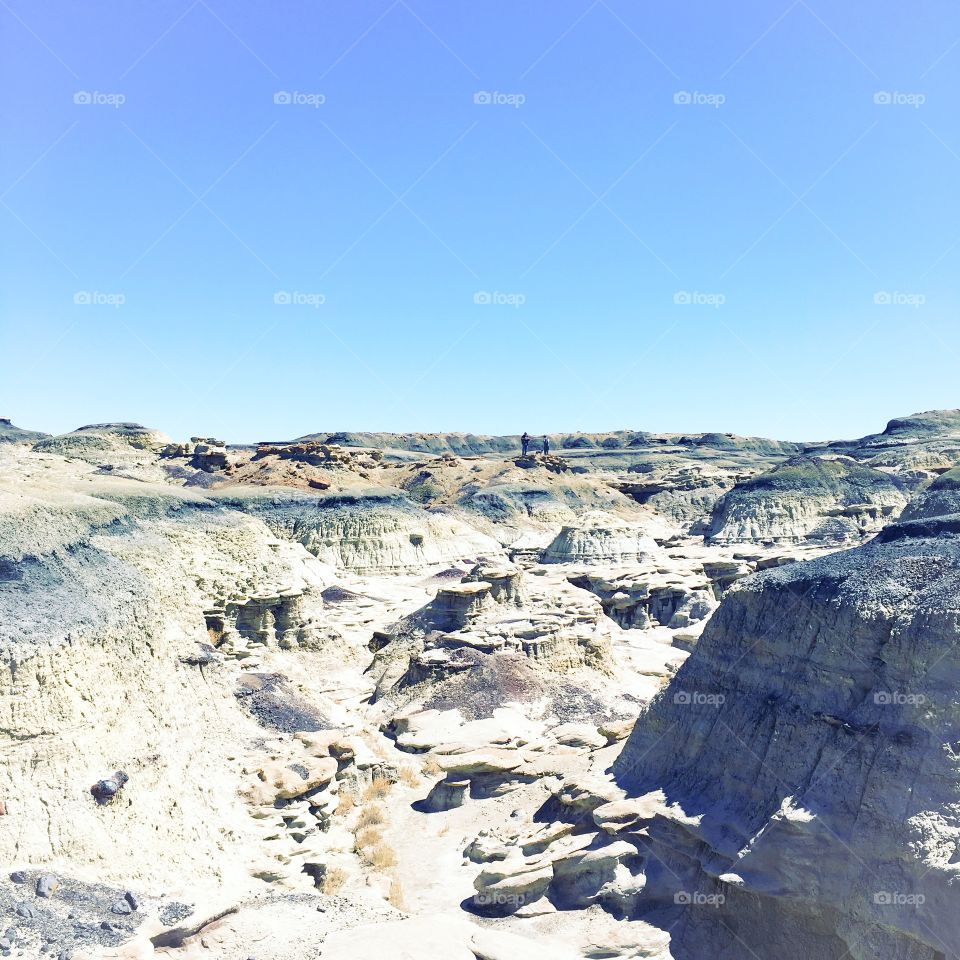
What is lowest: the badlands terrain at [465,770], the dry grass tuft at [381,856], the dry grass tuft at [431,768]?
the dry grass tuft at [381,856]

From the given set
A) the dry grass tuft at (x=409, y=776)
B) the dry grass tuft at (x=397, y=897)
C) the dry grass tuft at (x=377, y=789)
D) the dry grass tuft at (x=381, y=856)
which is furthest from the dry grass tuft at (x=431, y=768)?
the dry grass tuft at (x=397, y=897)

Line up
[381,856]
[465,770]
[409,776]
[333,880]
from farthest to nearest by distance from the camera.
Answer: [409,776] → [465,770] → [381,856] → [333,880]

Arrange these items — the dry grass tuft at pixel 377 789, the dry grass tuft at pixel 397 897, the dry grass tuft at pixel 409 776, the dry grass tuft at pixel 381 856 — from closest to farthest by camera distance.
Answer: the dry grass tuft at pixel 397 897 → the dry grass tuft at pixel 381 856 → the dry grass tuft at pixel 377 789 → the dry grass tuft at pixel 409 776

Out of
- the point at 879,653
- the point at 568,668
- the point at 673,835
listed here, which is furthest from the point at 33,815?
the point at 568,668

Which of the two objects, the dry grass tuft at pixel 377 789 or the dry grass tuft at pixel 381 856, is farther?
the dry grass tuft at pixel 377 789

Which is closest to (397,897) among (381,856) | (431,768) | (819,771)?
(381,856)

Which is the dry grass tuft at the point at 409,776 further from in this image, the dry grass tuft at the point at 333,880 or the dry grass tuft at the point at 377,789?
the dry grass tuft at the point at 333,880

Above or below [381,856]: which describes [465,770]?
above

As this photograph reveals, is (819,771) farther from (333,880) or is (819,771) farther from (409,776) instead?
(409,776)

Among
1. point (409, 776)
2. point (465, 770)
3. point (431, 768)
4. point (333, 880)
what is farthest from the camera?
point (431, 768)

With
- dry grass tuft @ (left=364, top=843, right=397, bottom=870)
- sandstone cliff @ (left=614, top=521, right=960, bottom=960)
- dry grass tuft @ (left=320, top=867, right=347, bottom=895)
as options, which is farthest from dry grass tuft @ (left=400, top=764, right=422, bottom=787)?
sandstone cliff @ (left=614, top=521, right=960, bottom=960)

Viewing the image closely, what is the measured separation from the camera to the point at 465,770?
82.9 feet

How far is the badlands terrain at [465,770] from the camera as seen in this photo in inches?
570

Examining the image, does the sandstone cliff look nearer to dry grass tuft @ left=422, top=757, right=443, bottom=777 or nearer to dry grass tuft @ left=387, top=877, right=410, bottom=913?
dry grass tuft @ left=387, top=877, right=410, bottom=913
